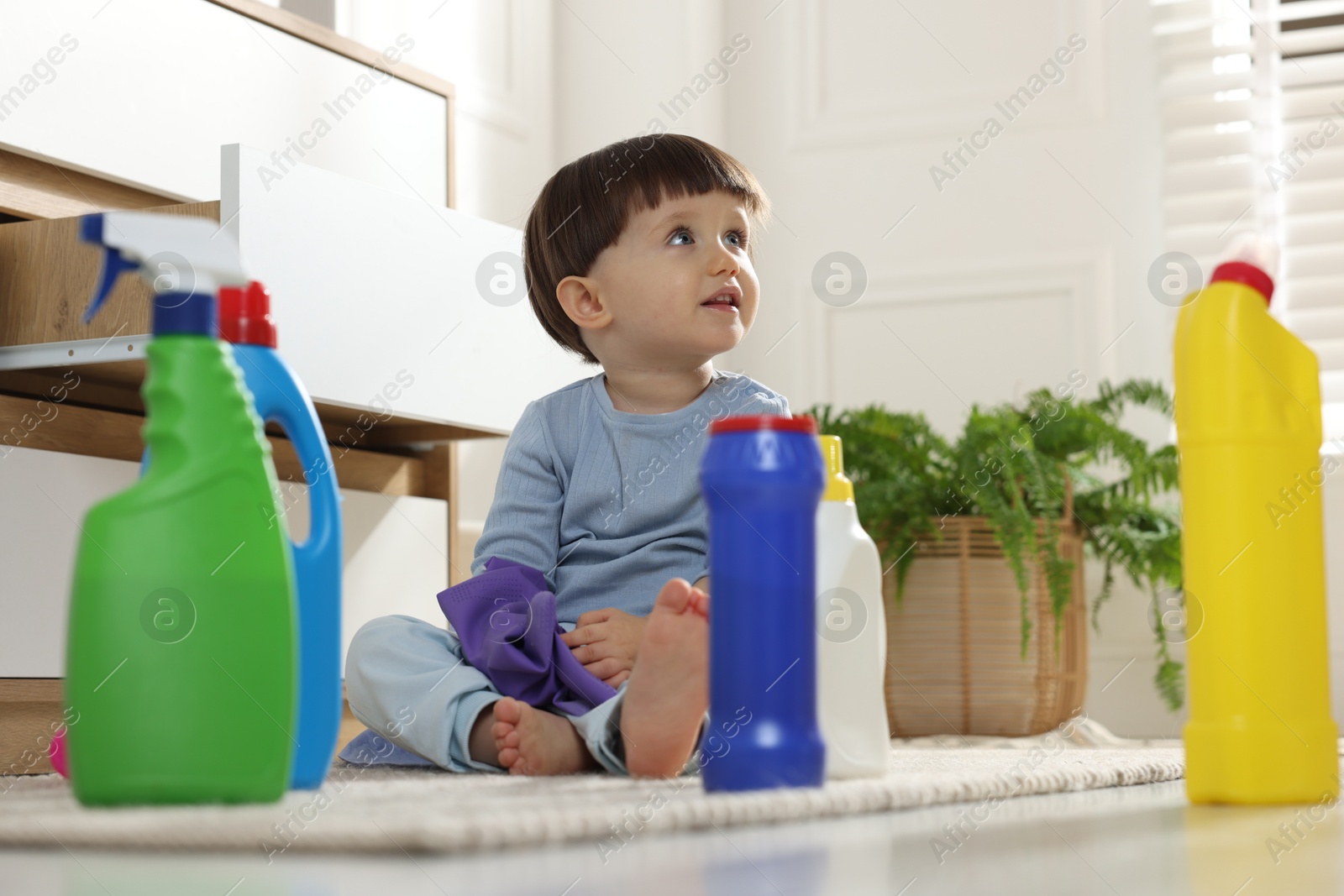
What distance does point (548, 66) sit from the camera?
2629mm

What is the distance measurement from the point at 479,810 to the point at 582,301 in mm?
791

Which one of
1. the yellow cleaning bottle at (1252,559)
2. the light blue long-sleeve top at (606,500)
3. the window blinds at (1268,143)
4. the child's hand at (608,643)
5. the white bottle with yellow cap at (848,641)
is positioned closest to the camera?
the yellow cleaning bottle at (1252,559)

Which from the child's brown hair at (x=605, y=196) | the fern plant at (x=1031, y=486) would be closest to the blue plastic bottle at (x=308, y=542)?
the child's brown hair at (x=605, y=196)

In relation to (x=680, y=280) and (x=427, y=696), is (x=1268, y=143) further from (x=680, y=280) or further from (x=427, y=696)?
(x=427, y=696)

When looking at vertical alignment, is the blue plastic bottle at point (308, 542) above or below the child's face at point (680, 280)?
below

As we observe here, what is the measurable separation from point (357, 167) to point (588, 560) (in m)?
0.86

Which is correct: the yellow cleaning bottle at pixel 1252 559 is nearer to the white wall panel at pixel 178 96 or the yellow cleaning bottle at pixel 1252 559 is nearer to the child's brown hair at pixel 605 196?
the child's brown hair at pixel 605 196

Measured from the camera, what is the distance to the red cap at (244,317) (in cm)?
75

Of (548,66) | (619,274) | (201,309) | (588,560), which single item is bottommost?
(588,560)

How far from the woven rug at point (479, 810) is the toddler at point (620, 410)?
196 mm

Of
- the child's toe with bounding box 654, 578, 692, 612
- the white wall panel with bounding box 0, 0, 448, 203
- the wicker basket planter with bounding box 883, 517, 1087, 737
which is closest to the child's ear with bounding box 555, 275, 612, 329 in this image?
the white wall panel with bounding box 0, 0, 448, 203

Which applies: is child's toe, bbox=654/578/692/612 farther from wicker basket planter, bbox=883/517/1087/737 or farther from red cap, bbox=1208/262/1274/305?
wicker basket planter, bbox=883/517/1087/737

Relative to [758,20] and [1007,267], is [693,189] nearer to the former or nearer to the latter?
[1007,267]

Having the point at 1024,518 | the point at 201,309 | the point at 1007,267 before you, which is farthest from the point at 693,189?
the point at 1007,267
